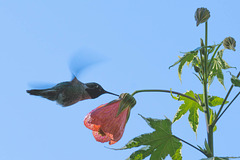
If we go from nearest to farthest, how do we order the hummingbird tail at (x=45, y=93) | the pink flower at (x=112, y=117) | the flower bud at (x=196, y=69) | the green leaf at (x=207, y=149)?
the hummingbird tail at (x=45, y=93) < the green leaf at (x=207, y=149) < the pink flower at (x=112, y=117) < the flower bud at (x=196, y=69)

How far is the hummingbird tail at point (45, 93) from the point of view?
156 cm

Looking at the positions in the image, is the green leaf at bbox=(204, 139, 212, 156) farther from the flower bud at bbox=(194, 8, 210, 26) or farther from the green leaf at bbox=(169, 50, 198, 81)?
the flower bud at bbox=(194, 8, 210, 26)

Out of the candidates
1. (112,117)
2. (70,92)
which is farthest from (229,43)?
(70,92)

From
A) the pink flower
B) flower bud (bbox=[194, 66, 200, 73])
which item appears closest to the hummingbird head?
the pink flower

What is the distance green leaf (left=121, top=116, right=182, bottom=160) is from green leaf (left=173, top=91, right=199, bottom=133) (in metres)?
0.25

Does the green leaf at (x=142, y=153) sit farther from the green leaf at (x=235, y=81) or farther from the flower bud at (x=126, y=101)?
the green leaf at (x=235, y=81)

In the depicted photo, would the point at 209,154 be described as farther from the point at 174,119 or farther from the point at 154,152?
the point at 174,119

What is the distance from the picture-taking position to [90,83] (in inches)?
69.8

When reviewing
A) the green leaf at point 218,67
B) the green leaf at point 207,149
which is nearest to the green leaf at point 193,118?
the green leaf at point 218,67

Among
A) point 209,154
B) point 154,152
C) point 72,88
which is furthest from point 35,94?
point 209,154

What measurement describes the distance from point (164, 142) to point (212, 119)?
9.8 inches

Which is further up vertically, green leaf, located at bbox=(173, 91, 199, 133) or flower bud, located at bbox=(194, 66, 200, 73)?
flower bud, located at bbox=(194, 66, 200, 73)

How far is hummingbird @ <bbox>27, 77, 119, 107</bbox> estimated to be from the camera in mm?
1604

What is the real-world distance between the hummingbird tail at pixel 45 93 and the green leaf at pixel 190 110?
0.74m
